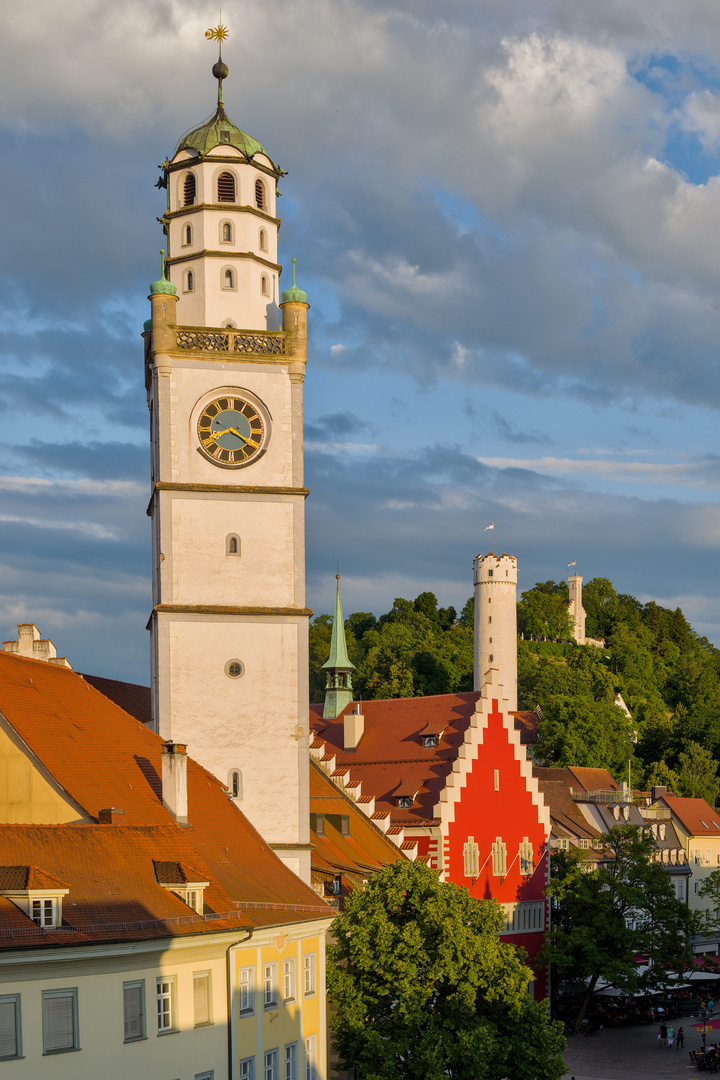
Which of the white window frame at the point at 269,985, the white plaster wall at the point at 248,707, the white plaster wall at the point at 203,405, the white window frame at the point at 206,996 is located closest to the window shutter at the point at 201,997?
the white window frame at the point at 206,996

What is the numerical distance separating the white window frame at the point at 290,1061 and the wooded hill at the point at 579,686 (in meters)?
89.6

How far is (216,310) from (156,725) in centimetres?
1289

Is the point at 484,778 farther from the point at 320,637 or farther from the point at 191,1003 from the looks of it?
the point at 320,637

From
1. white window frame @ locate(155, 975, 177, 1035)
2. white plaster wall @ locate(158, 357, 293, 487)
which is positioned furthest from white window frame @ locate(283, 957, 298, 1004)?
white plaster wall @ locate(158, 357, 293, 487)

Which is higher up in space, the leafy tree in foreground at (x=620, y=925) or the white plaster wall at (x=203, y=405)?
the white plaster wall at (x=203, y=405)

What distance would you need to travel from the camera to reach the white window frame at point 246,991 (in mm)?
32406

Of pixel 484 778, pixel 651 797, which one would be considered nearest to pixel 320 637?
pixel 651 797

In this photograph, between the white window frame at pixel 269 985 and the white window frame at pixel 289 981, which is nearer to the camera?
the white window frame at pixel 269 985

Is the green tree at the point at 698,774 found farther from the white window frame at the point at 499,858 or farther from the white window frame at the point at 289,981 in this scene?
the white window frame at the point at 289,981

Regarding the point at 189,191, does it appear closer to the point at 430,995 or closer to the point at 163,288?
the point at 163,288

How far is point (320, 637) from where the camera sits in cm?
16375

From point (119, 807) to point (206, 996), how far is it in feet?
20.0

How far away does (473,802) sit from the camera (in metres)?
67.5

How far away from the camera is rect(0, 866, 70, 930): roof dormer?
1072 inches
